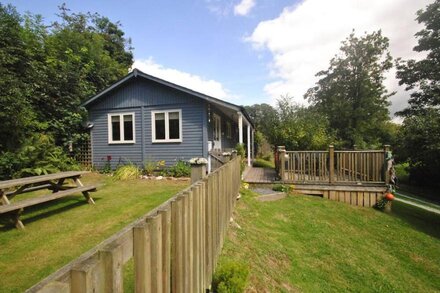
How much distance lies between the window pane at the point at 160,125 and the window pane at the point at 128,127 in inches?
54.5

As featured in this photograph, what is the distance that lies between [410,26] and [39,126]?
102 feet

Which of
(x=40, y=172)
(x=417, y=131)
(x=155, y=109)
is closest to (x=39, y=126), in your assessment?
(x=40, y=172)

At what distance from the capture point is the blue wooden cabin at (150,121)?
11016mm

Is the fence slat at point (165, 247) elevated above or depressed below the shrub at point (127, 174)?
above

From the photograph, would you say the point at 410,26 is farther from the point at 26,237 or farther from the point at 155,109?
the point at 26,237

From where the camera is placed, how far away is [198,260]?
2268 mm

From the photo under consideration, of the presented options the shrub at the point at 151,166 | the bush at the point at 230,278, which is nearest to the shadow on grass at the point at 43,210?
the bush at the point at 230,278

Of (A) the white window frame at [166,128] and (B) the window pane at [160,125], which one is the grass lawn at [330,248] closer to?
(A) the white window frame at [166,128]

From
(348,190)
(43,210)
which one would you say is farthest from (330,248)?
(43,210)

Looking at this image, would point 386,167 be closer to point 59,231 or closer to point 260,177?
point 260,177

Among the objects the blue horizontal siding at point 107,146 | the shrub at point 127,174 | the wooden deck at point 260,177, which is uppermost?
the blue horizontal siding at point 107,146

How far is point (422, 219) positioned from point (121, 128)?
42.5 ft

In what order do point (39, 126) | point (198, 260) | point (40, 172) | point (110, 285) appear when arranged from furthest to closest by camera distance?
1. point (39, 126)
2. point (40, 172)
3. point (198, 260)
4. point (110, 285)

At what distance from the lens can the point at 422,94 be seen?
23125 millimetres
